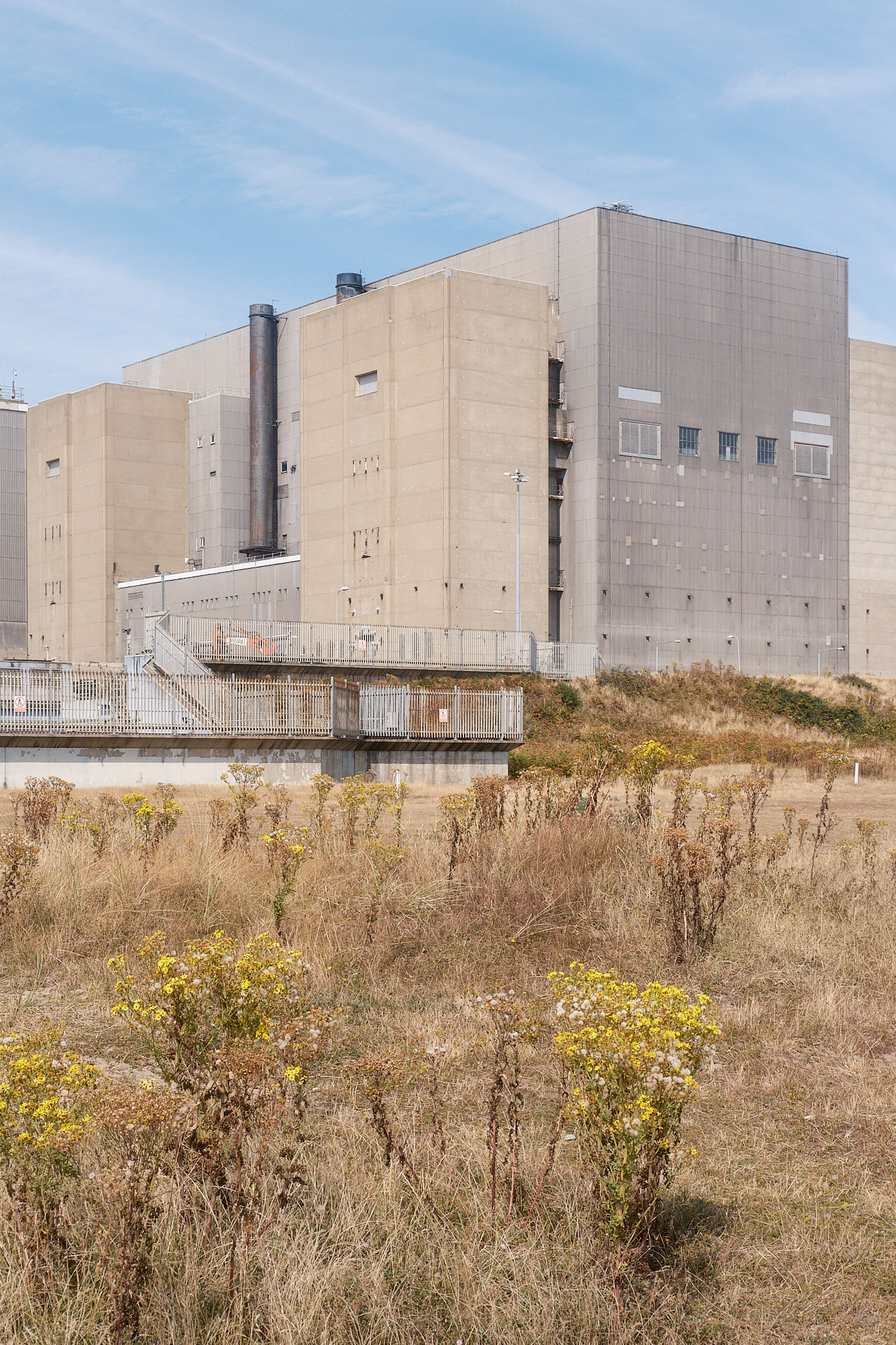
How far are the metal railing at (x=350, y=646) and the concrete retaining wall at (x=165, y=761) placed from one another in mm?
17977

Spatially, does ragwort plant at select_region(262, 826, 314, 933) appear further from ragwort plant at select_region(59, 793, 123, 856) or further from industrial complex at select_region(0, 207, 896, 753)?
industrial complex at select_region(0, 207, 896, 753)

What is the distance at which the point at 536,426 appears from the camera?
219ft

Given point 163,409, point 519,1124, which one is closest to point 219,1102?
point 519,1124

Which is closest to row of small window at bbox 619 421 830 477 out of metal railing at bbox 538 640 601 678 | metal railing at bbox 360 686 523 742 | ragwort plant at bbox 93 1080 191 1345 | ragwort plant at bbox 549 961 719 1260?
metal railing at bbox 538 640 601 678

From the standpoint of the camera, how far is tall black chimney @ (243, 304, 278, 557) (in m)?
85.9

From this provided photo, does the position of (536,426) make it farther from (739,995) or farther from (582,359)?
(739,995)

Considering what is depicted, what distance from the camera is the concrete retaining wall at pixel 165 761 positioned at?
29547 millimetres

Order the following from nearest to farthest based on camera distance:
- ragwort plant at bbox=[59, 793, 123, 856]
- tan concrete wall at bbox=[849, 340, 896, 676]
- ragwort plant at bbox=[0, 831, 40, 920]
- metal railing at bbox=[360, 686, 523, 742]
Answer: ragwort plant at bbox=[0, 831, 40, 920]
ragwort plant at bbox=[59, 793, 123, 856]
metal railing at bbox=[360, 686, 523, 742]
tan concrete wall at bbox=[849, 340, 896, 676]

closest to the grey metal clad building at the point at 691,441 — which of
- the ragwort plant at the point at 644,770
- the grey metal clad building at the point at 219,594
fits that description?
the grey metal clad building at the point at 219,594

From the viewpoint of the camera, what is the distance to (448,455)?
64875 millimetres

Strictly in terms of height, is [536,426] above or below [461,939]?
above

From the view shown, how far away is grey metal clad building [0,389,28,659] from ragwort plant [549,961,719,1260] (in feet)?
318

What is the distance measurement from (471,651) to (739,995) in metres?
47.5

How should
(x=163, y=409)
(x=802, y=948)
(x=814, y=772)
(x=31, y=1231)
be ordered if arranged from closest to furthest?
(x=31, y=1231)
(x=802, y=948)
(x=814, y=772)
(x=163, y=409)
